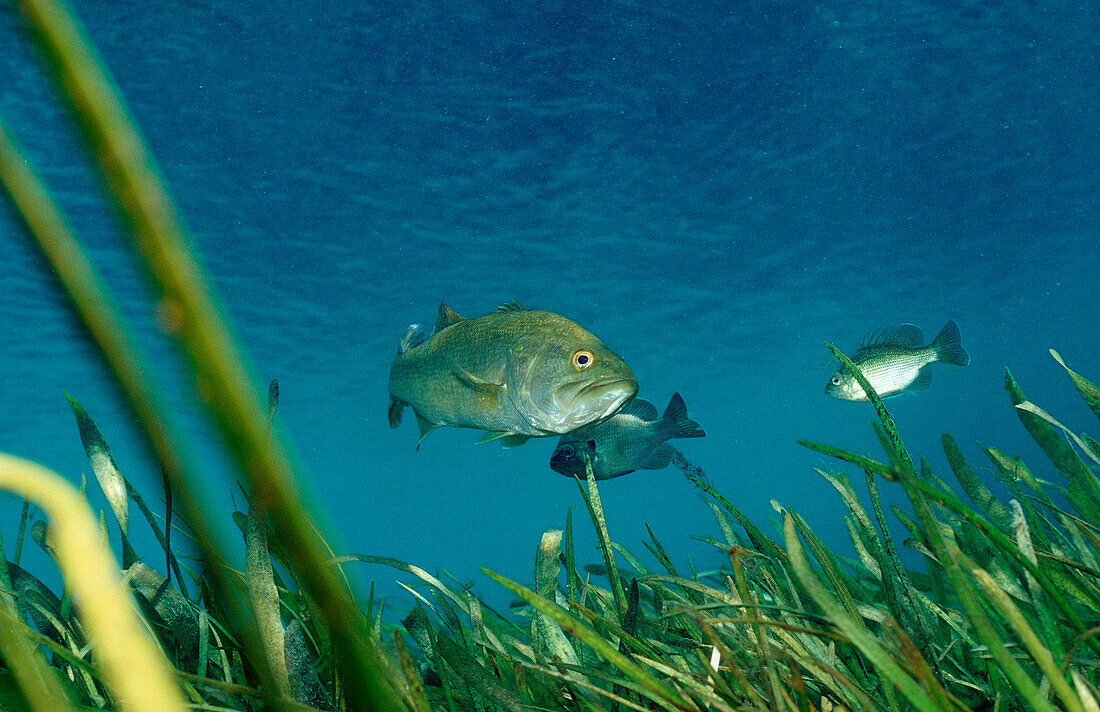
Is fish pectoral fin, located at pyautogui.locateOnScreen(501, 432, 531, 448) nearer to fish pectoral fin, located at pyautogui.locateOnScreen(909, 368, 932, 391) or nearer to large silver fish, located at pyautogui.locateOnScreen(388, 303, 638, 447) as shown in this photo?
large silver fish, located at pyautogui.locateOnScreen(388, 303, 638, 447)

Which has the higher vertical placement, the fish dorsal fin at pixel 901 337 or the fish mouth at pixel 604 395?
the fish dorsal fin at pixel 901 337

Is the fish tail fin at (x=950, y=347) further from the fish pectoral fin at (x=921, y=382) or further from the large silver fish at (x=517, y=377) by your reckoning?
the large silver fish at (x=517, y=377)

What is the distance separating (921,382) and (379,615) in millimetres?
5618

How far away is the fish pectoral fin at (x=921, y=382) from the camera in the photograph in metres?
5.79

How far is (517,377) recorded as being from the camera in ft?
10.7

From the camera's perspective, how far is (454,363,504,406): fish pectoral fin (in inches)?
130

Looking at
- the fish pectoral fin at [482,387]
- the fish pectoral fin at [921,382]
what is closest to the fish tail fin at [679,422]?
the fish pectoral fin at [482,387]

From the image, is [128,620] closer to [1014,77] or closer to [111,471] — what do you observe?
[111,471]

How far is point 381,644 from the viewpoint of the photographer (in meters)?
1.33

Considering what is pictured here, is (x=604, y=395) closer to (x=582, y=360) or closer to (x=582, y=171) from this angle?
(x=582, y=360)

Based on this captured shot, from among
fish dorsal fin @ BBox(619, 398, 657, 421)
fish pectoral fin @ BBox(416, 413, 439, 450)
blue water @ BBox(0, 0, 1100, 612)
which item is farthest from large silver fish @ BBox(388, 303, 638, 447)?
blue water @ BBox(0, 0, 1100, 612)

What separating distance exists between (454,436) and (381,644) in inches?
1649

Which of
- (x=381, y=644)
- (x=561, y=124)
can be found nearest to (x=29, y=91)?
(x=561, y=124)

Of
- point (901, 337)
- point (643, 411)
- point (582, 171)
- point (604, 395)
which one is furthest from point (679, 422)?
point (582, 171)
